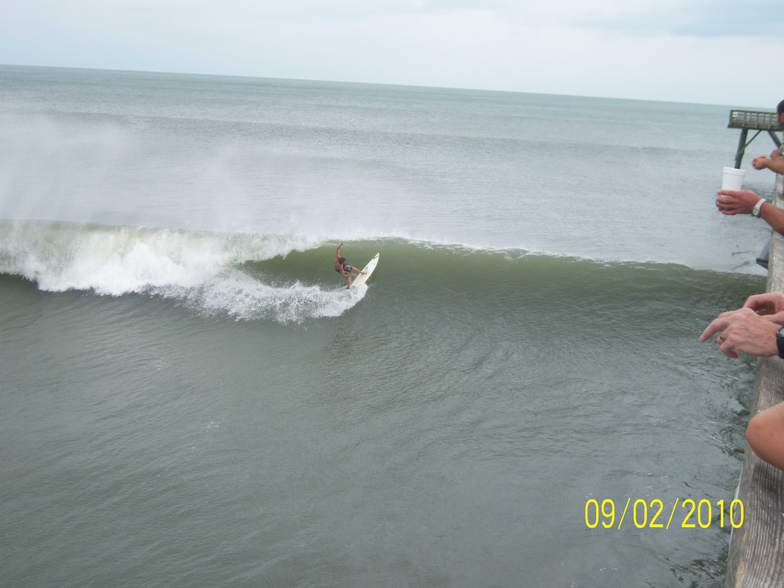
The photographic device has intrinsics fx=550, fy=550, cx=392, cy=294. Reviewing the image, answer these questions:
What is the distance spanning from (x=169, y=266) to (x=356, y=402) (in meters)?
8.14

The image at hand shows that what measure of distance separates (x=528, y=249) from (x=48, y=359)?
13.3 metres

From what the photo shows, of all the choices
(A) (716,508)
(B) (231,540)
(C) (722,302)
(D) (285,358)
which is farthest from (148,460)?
(C) (722,302)

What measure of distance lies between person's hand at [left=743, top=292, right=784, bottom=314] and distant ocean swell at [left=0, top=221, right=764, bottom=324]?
31.7 feet

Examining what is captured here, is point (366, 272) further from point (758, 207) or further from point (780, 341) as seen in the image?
point (780, 341)

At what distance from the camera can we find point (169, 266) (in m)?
14.4

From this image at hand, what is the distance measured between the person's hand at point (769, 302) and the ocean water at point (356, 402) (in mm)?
3976

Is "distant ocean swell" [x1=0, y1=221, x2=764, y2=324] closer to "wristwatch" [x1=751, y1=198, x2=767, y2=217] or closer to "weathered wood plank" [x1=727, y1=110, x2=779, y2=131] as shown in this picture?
"wristwatch" [x1=751, y1=198, x2=767, y2=217]

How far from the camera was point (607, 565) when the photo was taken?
18.6 feet

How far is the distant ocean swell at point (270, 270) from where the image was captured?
42.6ft

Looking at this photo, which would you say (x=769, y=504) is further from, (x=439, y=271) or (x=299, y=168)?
(x=299, y=168)

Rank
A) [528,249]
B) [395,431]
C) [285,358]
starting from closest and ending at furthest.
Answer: [395,431] < [285,358] < [528,249]

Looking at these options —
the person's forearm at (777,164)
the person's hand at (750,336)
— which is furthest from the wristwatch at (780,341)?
the person's forearm at (777,164)

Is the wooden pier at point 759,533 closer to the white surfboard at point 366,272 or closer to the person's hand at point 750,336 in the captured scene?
the person's hand at point 750,336
